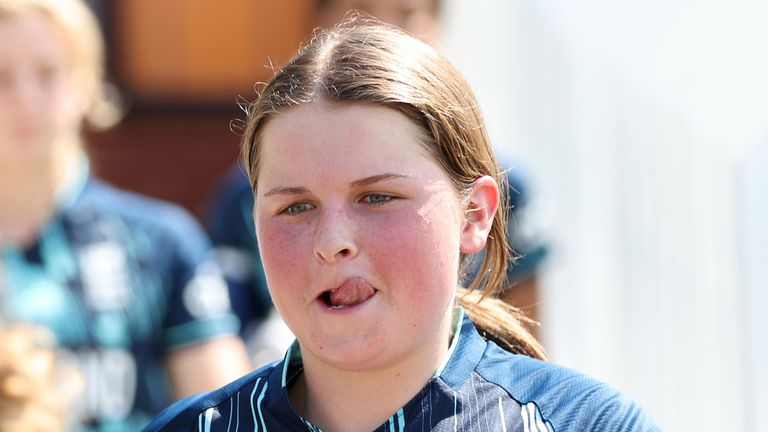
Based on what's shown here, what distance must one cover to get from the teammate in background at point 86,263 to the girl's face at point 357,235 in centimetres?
153

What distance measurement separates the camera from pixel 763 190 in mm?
3578

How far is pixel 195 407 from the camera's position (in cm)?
200

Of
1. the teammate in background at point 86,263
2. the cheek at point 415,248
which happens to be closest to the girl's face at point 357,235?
the cheek at point 415,248

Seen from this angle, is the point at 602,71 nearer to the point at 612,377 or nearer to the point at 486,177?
the point at 612,377

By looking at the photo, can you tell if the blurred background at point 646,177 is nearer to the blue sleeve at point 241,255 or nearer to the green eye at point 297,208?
the blue sleeve at point 241,255

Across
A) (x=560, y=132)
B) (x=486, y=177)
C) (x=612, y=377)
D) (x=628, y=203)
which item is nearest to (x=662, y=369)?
(x=612, y=377)

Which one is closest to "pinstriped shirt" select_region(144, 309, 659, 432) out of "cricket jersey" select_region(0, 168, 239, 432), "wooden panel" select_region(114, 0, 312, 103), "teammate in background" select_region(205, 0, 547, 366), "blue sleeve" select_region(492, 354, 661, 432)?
"blue sleeve" select_region(492, 354, 661, 432)

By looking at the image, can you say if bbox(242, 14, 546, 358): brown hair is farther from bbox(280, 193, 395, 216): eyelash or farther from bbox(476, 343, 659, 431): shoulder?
bbox(476, 343, 659, 431): shoulder

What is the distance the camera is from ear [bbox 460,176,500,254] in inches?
77.8

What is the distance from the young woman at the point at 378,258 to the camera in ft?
5.97

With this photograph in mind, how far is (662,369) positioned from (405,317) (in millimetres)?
2493

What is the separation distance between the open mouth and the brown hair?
8.8 inches

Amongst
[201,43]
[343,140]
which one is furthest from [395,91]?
[201,43]

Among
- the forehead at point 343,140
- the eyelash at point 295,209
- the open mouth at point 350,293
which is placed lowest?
the open mouth at point 350,293
